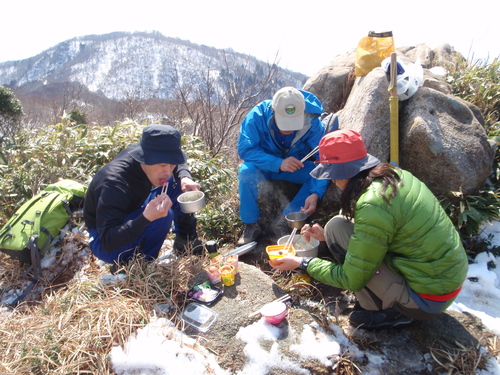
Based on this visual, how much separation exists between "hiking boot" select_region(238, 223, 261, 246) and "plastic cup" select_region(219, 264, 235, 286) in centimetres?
103

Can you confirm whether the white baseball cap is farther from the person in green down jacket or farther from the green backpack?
the green backpack

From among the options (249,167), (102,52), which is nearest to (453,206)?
(249,167)

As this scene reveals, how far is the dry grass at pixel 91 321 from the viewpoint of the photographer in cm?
205

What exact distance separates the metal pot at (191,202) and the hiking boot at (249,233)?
1.06m

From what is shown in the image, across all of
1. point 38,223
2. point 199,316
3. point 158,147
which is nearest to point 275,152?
point 158,147

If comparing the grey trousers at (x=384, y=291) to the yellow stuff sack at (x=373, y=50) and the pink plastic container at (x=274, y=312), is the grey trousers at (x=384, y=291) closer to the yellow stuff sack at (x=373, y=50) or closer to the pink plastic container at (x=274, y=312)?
the pink plastic container at (x=274, y=312)

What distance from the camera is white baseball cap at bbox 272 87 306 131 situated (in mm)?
3521

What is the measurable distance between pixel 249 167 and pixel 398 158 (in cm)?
174

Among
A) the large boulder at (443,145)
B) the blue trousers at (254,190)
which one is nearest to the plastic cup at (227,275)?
the blue trousers at (254,190)

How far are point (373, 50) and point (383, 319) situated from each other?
12.8 feet

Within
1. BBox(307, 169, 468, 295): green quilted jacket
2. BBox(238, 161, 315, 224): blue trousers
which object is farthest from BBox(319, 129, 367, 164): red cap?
BBox(238, 161, 315, 224): blue trousers

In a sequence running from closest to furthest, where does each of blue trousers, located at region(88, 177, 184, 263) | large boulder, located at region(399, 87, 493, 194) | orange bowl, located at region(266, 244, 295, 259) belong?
orange bowl, located at region(266, 244, 295, 259)
blue trousers, located at region(88, 177, 184, 263)
large boulder, located at region(399, 87, 493, 194)

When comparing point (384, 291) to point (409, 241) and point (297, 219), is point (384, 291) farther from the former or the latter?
Result: point (297, 219)

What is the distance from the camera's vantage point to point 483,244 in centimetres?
346
